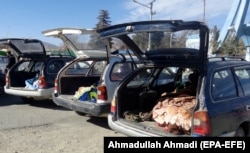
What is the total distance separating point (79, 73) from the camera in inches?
364

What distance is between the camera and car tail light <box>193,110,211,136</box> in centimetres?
423

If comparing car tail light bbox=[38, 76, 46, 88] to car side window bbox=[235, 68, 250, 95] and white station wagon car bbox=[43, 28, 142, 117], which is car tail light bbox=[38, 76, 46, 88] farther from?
car side window bbox=[235, 68, 250, 95]

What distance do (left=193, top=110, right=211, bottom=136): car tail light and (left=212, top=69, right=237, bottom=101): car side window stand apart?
38 cm

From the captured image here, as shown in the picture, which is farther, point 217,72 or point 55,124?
point 55,124

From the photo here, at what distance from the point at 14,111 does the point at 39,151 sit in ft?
12.9

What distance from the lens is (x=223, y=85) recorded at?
481cm

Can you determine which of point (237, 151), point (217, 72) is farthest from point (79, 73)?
point (237, 151)

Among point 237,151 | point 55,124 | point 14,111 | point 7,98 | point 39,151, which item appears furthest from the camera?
point 7,98

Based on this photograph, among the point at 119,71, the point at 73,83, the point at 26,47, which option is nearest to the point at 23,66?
the point at 26,47

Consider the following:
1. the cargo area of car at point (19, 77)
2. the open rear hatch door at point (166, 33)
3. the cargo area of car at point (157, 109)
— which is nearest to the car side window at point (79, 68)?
the cargo area of car at point (19, 77)

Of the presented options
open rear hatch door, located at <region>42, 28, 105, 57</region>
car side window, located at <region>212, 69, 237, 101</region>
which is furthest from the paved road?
car side window, located at <region>212, 69, 237, 101</region>

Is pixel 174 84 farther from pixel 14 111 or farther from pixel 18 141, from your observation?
pixel 14 111

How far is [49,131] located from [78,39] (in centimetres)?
289

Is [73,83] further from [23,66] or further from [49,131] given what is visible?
[23,66]
